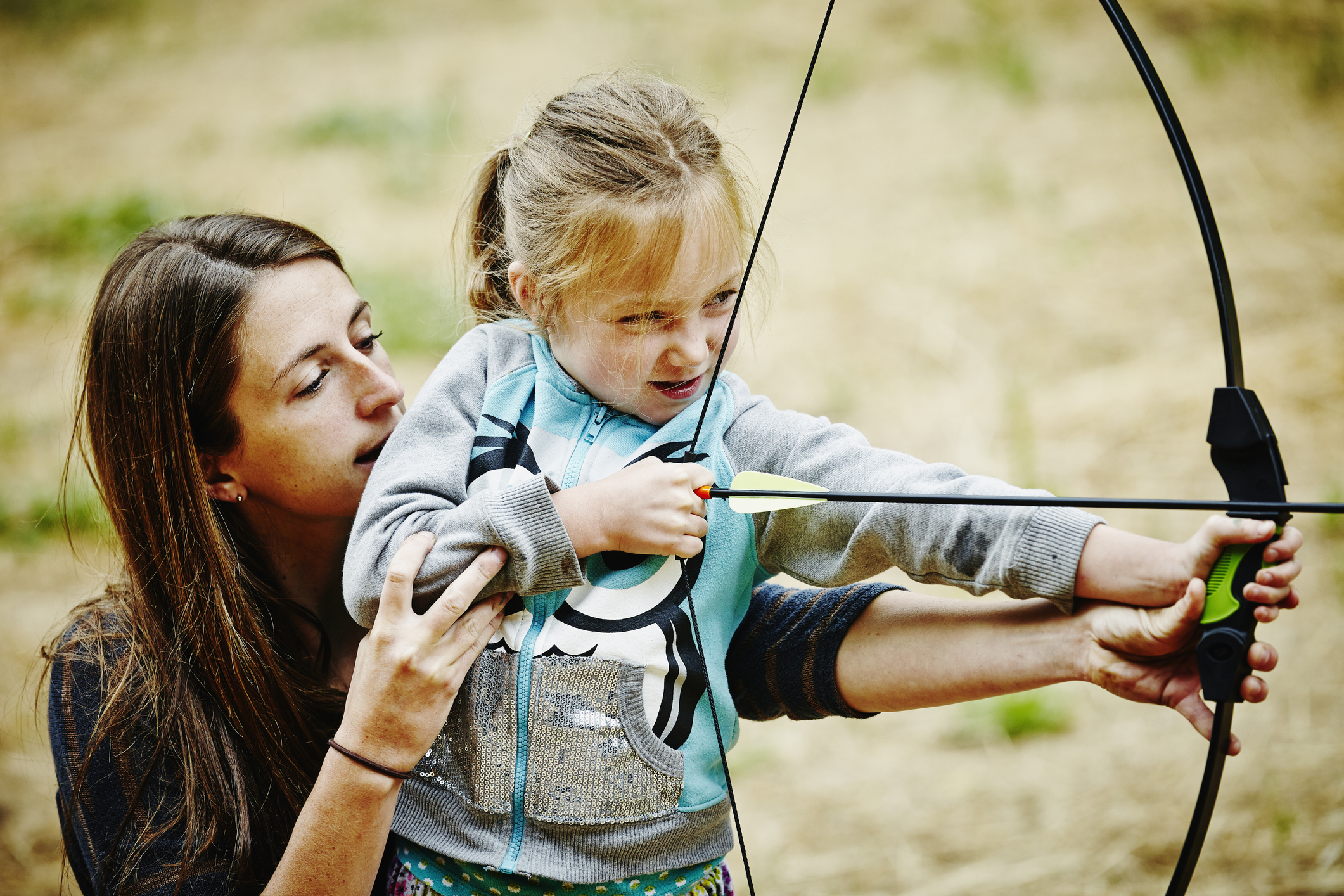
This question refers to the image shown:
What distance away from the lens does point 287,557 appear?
1.48 meters

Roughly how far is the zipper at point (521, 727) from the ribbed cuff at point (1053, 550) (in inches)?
19.4

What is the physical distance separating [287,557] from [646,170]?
727 millimetres

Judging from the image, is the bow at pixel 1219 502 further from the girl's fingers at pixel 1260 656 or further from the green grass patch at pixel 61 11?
the green grass patch at pixel 61 11

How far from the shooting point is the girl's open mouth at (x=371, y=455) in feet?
4.37

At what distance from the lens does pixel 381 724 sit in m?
1.17

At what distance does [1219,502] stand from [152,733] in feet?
3.85

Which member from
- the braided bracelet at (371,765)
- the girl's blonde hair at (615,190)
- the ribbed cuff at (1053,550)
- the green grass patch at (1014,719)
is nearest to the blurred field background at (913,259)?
the green grass patch at (1014,719)

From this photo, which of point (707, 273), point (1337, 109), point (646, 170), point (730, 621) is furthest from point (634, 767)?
point (1337, 109)

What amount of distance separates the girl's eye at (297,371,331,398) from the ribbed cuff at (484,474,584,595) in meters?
0.34

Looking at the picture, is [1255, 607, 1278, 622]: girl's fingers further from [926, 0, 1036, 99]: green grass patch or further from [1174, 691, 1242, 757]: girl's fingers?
[926, 0, 1036, 99]: green grass patch

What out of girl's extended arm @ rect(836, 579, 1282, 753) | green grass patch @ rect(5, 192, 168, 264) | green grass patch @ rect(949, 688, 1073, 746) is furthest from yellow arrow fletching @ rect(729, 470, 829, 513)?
green grass patch @ rect(5, 192, 168, 264)

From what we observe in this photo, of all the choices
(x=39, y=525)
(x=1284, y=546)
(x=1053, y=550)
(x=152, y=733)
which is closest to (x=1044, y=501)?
(x=1053, y=550)

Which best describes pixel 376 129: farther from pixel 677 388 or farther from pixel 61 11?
pixel 677 388

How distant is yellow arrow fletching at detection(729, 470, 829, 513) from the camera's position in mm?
1045
